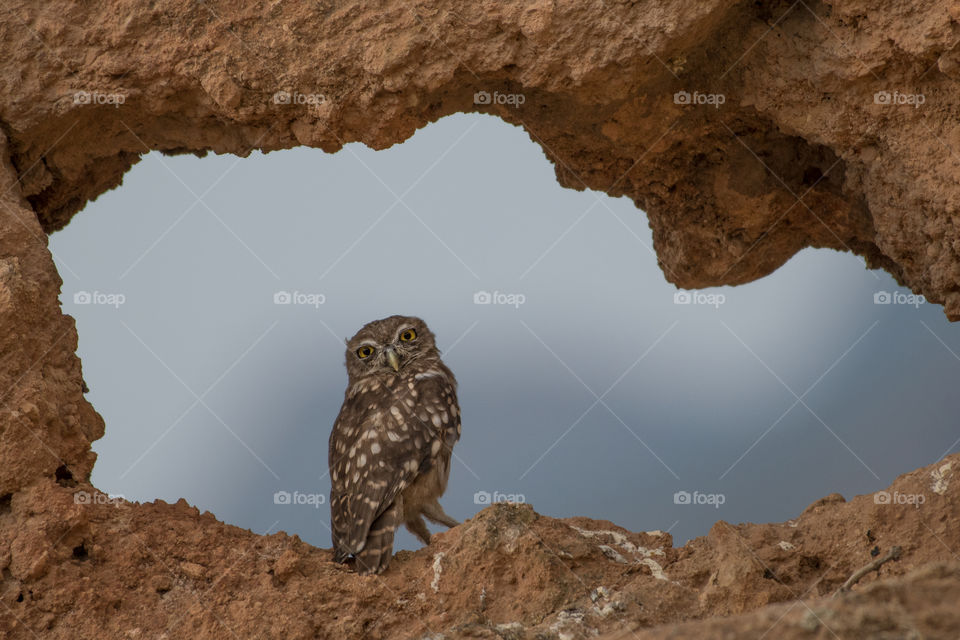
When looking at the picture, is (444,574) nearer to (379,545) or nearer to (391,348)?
(379,545)

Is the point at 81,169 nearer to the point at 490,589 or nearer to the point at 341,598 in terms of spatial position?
the point at 341,598

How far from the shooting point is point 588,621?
4.77m

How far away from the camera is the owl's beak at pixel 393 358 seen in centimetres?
694

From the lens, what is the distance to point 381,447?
623 centimetres

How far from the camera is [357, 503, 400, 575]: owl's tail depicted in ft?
18.3

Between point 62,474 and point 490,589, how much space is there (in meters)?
2.46

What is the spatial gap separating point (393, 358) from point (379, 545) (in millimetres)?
1615

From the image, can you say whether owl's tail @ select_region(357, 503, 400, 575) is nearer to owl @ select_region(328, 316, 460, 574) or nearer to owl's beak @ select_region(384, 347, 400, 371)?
owl @ select_region(328, 316, 460, 574)

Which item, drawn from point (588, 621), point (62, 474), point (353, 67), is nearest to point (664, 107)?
point (353, 67)

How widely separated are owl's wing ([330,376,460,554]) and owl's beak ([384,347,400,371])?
0.21 m

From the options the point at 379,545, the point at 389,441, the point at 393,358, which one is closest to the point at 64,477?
the point at 379,545

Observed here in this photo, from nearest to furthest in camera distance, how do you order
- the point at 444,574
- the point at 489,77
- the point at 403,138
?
the point at 444,574, the point at 489,77, the point at 403,138

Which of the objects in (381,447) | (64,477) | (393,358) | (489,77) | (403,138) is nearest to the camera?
(64,477)

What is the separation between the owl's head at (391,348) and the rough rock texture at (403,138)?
173 cm
